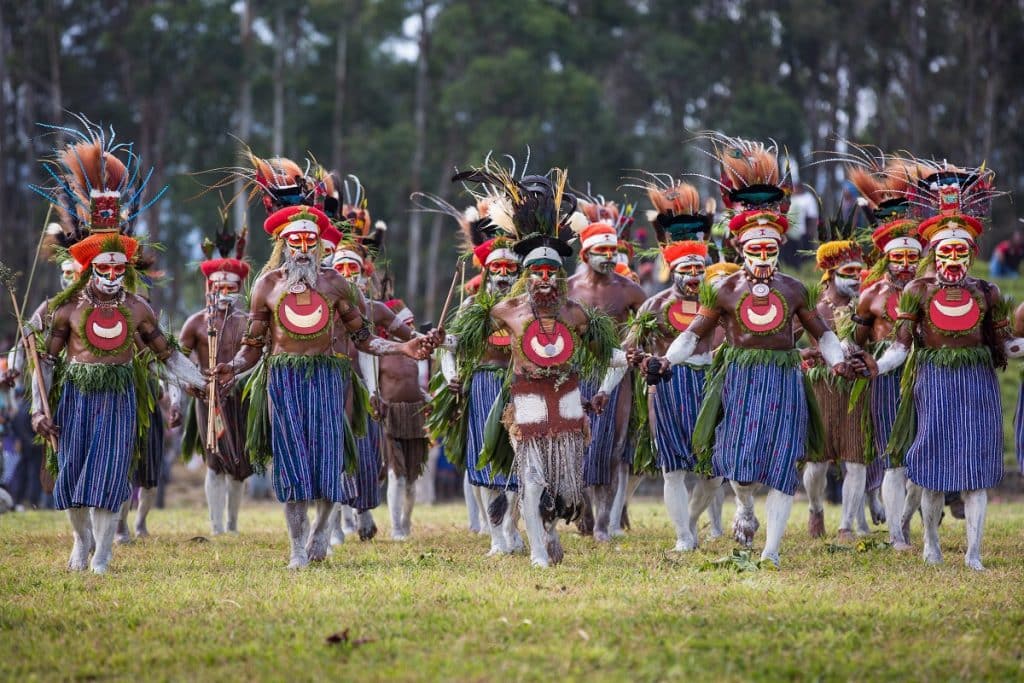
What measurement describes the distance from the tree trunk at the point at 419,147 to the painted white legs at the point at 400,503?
2059 cm

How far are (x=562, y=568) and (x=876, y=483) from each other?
3.98 metres

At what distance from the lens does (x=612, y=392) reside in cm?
1079

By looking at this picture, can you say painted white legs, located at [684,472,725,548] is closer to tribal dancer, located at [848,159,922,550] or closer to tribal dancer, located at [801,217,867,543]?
tribal dancer, located at [801,217,867,543]

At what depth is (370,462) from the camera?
10.4m

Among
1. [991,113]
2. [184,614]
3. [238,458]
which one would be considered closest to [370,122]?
[991,113]

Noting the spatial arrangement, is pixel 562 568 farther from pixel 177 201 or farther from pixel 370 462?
pixel 177 201

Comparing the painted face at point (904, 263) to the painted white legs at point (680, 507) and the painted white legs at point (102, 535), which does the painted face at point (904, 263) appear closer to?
the painted white legs at point (680, 507)

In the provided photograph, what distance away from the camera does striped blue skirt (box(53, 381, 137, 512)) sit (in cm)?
877

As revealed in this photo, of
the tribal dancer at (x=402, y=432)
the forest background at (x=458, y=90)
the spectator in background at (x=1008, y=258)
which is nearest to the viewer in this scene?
the tribal dancer at (x=402, y=432)

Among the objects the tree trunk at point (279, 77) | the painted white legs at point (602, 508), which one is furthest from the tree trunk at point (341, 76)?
the painted white legs at point (602, 508)

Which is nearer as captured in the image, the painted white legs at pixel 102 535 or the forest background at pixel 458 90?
the painted white legs at pixel 102 535

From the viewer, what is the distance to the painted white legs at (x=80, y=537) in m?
9.03

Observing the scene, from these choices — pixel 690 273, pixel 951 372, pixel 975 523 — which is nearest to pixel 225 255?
pixel 690 273

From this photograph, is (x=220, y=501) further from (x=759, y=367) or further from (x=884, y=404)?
(x=884, y=404)
